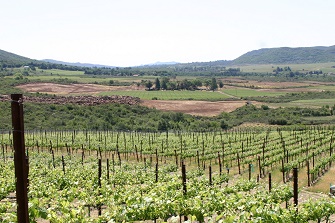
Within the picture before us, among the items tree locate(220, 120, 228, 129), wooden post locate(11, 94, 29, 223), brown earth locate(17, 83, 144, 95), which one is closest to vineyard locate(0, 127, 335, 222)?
wooden post locate(11, 94, 29, 223)

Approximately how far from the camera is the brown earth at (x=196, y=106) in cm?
8344

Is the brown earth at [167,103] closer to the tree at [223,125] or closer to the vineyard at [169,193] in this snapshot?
the tree at [223,125]

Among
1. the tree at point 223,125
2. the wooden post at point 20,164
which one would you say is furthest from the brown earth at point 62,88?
the wooden post at point 20,164

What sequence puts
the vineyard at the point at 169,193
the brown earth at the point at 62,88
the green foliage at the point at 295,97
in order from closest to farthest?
the vineyard at the point at 169,193, the brown earth at the point at 62,88, the green foliage at the point at 295,97

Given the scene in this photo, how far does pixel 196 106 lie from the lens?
291 ft

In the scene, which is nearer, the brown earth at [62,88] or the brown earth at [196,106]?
the brown earth at [196,106]

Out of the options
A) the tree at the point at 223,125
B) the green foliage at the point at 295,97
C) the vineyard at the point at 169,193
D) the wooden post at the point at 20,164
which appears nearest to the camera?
the wooden post at the point at 20,164

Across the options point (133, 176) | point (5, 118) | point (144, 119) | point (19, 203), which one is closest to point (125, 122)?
point (144, 119)

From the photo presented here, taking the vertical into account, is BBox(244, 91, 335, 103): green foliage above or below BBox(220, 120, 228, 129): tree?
above

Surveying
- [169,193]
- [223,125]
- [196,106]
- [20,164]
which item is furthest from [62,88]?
[20,164]

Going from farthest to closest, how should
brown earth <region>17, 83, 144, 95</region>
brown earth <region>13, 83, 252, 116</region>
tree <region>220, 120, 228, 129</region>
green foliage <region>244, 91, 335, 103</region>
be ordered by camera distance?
green foliage <region>244, 91, 335, 103</region>, brown earth <region>17, 83, 144, 95</region>, brown earth <region>13, 83, 252, 116</region>, tree <region>220, 120, 228, 129</region>

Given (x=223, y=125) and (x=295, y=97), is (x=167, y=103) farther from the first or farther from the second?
(x=295, y=97)

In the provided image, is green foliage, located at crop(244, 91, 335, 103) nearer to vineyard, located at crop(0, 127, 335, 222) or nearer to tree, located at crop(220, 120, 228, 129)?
tree, located at crop(220, 120, 228, 129)

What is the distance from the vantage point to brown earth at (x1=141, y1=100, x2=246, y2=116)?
8344 cm
